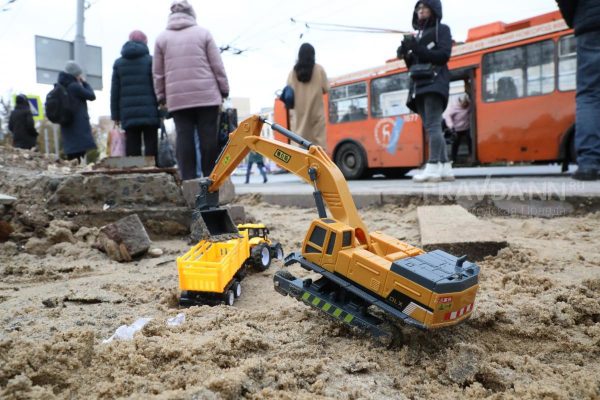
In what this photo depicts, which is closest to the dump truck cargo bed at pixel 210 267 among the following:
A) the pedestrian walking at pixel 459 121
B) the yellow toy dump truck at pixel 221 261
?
the yellow toy dump truck at pixel 221 261

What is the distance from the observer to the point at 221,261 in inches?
103

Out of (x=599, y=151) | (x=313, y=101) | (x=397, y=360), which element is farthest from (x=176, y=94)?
(x=599, y=151)

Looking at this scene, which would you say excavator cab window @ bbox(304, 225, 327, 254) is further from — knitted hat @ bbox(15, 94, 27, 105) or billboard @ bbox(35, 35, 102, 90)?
billboard @ bbox(35, 35, 102, 90)

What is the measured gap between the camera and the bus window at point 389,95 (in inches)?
409

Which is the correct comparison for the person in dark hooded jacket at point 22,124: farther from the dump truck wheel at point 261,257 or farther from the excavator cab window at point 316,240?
the excavator cab window at point 316,240

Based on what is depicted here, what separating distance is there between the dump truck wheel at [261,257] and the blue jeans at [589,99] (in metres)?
3.72

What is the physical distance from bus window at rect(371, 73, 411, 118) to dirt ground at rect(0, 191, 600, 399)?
25.7 feet

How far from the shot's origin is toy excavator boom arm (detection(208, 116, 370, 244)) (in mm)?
2191

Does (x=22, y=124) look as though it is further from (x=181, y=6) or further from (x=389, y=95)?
(x=389, y=95)

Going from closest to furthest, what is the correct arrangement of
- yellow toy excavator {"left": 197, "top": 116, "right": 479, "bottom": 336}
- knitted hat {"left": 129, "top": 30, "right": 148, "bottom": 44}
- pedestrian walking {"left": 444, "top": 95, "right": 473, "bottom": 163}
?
yellow toy excavator {"left": 197, "top": 116, "right": 479, "bottom": 336}
knitted hat {"left": 129, "top": 30, "right": 148, "bottom": 44}
pedestrian walking {"left": 444, "top": 95, "right": 473, "bottom": 163}

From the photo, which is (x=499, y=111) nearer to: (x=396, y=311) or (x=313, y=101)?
(x=313, y=101)

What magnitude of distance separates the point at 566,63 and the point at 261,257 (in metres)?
7.47

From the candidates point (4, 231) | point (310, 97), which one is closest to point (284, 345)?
point (4, 231)

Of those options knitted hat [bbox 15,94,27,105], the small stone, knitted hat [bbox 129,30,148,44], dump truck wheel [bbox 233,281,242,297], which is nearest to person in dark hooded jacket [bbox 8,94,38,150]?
knitted hat [bbox 15,94,27,105]
